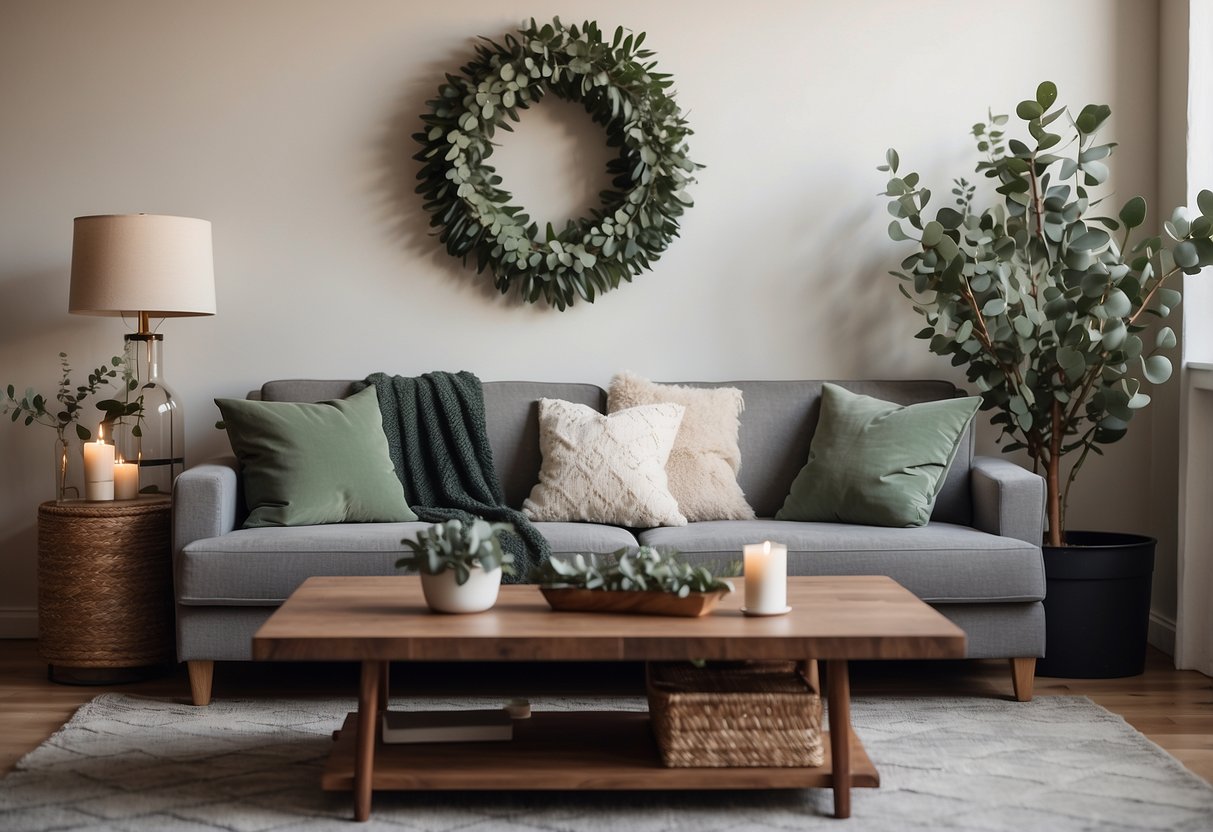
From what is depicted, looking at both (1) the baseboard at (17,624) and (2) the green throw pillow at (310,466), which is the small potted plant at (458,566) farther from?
(1) the baseboard at (17,624)

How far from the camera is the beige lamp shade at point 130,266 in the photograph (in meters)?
3.35

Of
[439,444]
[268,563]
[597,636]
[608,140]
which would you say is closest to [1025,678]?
[597,636]

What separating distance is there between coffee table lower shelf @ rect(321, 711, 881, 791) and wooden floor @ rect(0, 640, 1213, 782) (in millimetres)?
783

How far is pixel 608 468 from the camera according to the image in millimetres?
3328

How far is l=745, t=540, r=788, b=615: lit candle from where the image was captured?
85.4 inches

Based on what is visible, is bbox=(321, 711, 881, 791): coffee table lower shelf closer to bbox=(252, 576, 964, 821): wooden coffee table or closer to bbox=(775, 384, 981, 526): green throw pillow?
bbox=(252, 576, 964, 821): wooden coffee table

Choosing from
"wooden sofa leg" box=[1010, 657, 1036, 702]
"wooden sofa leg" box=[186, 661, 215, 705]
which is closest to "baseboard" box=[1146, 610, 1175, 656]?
"wooden sofa leg" box=[1010, 657, 1036, 702]

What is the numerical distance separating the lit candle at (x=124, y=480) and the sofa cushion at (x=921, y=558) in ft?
5.12

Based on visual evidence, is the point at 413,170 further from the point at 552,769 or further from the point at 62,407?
the point at 552,769

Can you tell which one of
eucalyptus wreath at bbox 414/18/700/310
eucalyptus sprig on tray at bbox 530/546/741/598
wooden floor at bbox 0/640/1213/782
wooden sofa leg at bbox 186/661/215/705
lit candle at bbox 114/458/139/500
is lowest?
wooden floor at bbox 0/640/1213/782

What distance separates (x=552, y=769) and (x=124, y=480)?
183cm

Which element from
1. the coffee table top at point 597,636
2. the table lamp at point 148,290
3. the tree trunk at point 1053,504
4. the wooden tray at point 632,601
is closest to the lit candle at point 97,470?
the table lamp at point 148,290

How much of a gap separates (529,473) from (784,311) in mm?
1029

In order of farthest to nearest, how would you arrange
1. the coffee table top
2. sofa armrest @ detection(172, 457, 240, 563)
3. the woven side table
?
the woven side table < sofa armrest @ detection(172, 457, 240, 563) < the coffee table top
